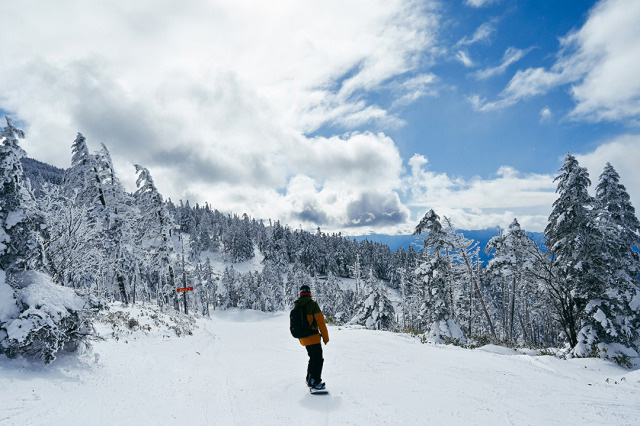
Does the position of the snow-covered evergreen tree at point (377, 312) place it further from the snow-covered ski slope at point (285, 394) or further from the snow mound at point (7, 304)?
the snow mound at point (7, 304)

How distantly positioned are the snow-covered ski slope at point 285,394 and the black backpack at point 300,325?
1.15m

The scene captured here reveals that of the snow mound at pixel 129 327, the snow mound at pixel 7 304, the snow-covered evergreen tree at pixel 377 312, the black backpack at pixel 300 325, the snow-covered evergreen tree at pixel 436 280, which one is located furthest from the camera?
the snow-covered evergreen tree at pixel 377 312

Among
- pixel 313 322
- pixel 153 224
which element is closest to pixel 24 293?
pixel 313 322

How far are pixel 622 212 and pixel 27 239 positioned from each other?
30.2 metres

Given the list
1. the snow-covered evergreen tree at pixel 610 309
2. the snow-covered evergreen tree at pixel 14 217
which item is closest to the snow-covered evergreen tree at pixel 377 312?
the snow-covered evergreen tree at pixel 610 309

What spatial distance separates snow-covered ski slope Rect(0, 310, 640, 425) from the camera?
5.08 meters

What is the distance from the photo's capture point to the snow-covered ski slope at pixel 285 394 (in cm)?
508

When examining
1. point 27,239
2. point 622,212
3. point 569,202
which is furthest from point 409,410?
point 622,212

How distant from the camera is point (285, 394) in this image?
21.0 ft

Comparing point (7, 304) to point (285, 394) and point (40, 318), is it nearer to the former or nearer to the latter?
point (40, 318)

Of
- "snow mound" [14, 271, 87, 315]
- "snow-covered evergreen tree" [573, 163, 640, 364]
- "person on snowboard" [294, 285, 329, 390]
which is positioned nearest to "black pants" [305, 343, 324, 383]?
"person on snowboard" [294, 285, 329, 390]

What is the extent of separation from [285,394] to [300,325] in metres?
1.36

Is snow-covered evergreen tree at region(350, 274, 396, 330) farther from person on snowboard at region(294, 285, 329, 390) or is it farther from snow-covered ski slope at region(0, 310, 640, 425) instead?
person on snowboard at region(294, 285, 329, 390)

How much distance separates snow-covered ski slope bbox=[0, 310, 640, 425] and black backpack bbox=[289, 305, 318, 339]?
3.79 feet
